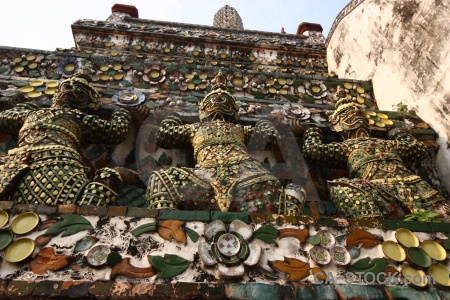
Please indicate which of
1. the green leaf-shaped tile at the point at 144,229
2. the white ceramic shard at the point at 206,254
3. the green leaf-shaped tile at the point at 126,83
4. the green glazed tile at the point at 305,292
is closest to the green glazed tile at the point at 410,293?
the green glazed tile at the point at 305,292

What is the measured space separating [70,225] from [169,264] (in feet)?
2.45

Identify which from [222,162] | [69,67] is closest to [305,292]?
[222,162]

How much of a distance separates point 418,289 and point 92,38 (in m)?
7.46

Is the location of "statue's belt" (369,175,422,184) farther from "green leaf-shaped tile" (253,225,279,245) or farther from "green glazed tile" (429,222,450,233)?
"green leaf-shaped tile" (253,225,279,245)

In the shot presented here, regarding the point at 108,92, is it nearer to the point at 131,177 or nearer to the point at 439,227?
the point at 131,177

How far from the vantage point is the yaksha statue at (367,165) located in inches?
146

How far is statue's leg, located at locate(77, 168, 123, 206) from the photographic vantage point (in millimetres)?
3203

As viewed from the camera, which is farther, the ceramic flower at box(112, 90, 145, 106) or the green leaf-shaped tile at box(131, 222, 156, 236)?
the ceramic flower at box(112, 90, 145, 106)

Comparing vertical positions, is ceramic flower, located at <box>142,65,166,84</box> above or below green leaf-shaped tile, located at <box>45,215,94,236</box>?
above

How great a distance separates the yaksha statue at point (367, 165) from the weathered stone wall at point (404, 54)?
0.73 metres

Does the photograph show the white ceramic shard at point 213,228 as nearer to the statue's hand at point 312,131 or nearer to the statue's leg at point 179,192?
the statue's leg at point 179,192

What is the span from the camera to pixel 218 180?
3.56 m

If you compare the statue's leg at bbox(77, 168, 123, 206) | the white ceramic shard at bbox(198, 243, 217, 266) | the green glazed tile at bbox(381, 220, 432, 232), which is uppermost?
the statue's leg at bbox(77, 168, 123, 206)

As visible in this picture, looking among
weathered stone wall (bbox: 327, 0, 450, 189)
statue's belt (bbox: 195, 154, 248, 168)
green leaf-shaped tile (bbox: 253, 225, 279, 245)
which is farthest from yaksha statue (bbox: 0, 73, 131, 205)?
weathered stone wall (bbox: 327, 0, 450, 189)
